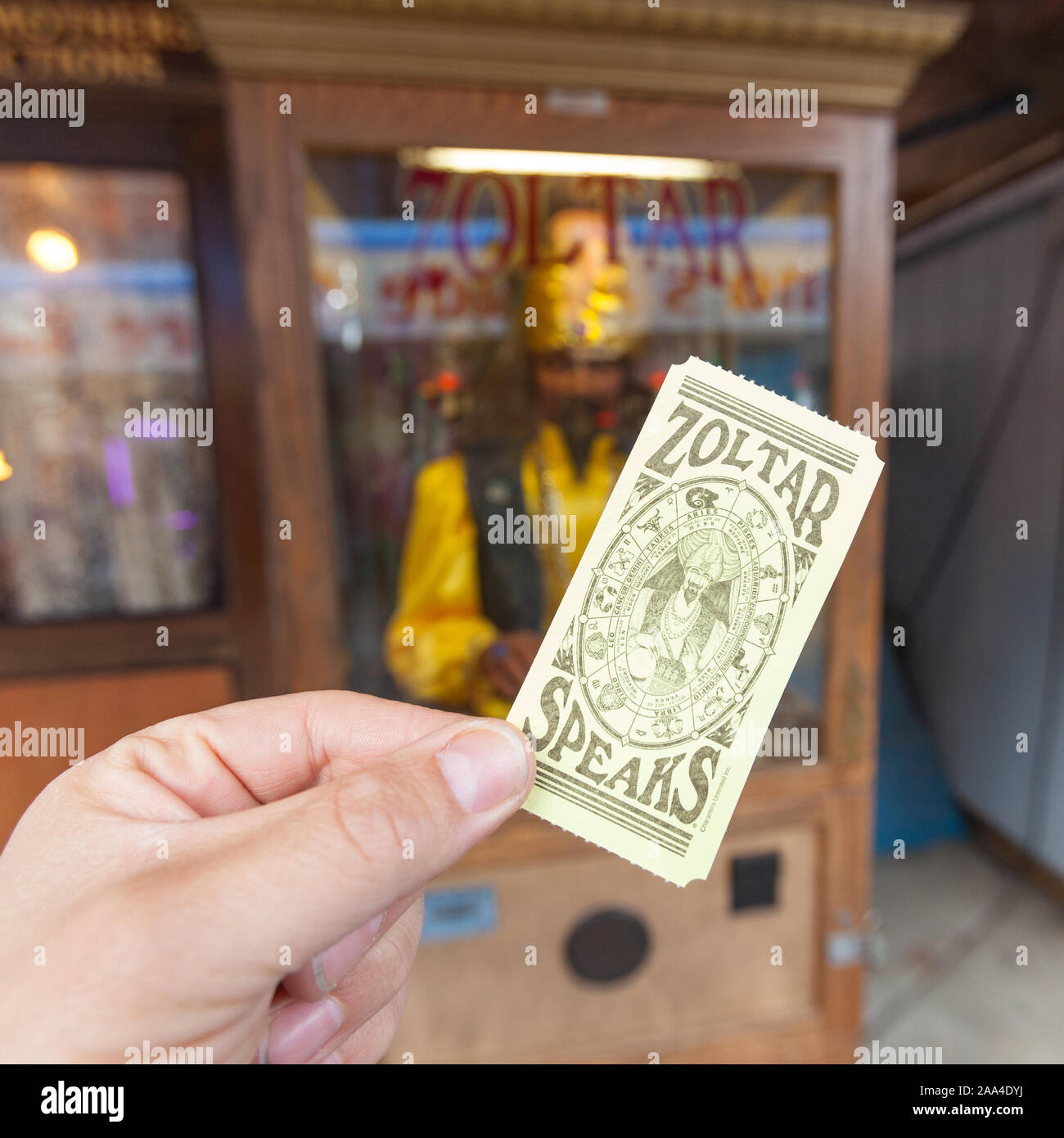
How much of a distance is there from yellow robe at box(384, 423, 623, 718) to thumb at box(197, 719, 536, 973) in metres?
0.97

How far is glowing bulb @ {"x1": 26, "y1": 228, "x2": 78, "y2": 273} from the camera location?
159cm

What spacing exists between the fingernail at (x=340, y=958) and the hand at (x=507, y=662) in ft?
2.46

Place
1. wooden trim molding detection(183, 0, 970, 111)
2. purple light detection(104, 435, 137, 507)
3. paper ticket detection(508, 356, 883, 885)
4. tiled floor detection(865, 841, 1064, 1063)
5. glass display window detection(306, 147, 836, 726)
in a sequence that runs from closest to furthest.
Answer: paper ticket detection(508, 356, 883, 885) < wooden trim molding detection(183, 0, 970, 111) < glass display window detection(306, 147, 836, 726) < purple light detection(104, 435, 137, 507) < tiled floor detection(865, 841, 1064, 1063)

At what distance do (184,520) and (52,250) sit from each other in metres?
0.71

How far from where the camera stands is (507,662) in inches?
58.5

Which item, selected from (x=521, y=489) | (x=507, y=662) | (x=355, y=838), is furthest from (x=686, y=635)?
(x=521, y=489)

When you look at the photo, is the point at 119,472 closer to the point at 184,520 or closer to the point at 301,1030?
the point at 184,520

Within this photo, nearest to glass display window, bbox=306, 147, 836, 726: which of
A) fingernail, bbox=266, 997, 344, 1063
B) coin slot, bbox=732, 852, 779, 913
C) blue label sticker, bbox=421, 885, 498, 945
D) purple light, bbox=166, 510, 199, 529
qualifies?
coin slot, bbox=732, 852, 779, 913

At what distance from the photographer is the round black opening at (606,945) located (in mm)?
1423

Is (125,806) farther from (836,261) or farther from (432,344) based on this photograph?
(836,261)

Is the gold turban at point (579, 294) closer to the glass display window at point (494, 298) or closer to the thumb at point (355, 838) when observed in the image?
the glass display window at point (494, 298)

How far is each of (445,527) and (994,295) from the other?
2274 mm

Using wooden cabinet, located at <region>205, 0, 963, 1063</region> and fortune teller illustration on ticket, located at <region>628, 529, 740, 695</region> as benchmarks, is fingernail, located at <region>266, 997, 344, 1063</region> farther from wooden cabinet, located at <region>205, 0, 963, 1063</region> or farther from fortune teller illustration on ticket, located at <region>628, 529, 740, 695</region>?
wooden cabinet, located at <region>205, 0, 963, 1063</region>

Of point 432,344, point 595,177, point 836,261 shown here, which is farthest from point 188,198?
point 836,261
